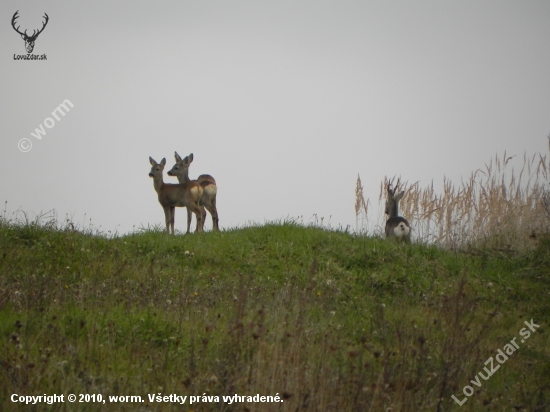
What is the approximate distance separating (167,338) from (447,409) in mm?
2505

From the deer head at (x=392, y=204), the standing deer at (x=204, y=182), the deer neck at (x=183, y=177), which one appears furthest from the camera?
the deer neck at (x=183, y=177)

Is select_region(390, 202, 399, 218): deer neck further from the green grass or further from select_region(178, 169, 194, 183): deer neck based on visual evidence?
select_region(178, 169, 194, 183): deer neck

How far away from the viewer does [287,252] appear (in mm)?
11000

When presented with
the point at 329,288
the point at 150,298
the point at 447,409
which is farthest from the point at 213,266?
the point at 447,409

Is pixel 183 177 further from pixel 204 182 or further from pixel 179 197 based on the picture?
pixel 179 197

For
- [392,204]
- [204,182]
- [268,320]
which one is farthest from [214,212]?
[268,320]

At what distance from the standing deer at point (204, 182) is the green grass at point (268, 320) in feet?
15.6

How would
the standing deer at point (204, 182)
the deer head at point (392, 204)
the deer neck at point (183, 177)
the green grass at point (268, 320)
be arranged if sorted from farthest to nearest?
1. the deer neck at point (183, 177)
2. the standing deer at point (204, 182)
3. the deer head at point (392, 204)
4. the green grass at point (268, 320)

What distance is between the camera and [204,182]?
56.7 ft

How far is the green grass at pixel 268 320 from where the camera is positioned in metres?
4.94

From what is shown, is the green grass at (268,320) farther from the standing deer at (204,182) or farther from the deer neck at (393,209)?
the standing deer at (204,182)

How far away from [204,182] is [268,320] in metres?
11.2

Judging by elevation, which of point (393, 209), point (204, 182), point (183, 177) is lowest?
point (393, 209)

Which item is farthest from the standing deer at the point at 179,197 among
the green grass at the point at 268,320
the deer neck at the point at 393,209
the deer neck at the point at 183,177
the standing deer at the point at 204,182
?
the deer neck at the point at 393,209
